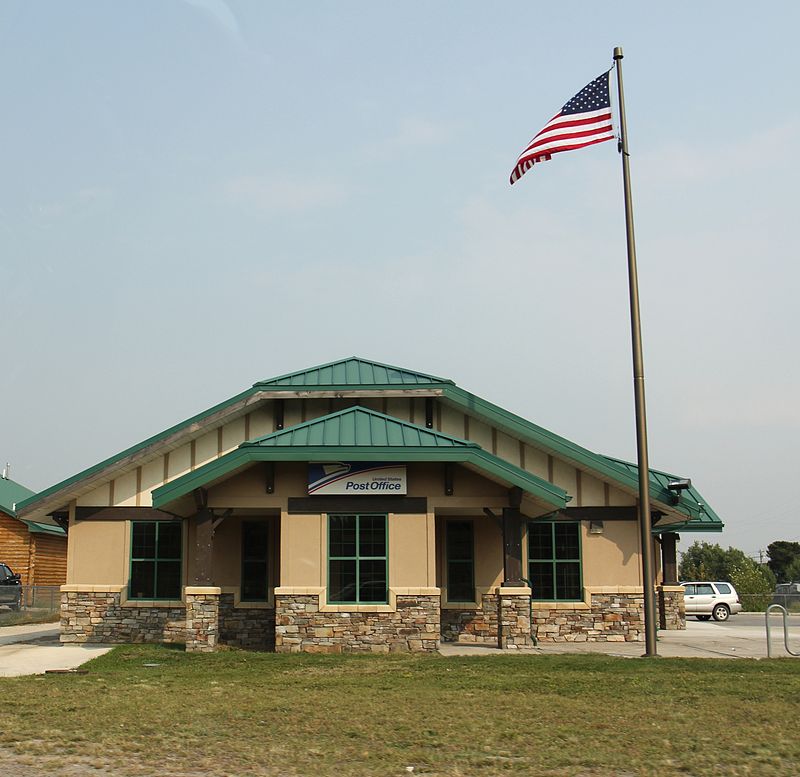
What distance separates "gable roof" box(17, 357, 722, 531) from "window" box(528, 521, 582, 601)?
154 cm

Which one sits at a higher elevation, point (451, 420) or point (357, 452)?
point (451, 420)

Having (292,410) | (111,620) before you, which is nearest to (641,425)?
(292,410)

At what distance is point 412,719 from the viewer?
11.3m

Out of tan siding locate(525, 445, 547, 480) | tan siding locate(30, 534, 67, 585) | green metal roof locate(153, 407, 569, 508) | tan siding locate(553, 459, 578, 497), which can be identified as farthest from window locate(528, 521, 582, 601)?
tan siding locate(30, 534, 67, 585)

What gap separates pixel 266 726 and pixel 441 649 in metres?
9.52

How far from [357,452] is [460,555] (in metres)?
4.94

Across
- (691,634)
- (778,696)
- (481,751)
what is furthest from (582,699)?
(691,634)

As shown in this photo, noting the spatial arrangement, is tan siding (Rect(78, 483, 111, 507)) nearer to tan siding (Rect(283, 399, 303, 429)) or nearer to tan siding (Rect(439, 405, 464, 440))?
tan siding (Rect(283, 399, 303, 429))

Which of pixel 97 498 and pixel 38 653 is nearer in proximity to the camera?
pixel 38 653

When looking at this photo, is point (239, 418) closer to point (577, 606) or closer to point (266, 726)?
point (577, 606)

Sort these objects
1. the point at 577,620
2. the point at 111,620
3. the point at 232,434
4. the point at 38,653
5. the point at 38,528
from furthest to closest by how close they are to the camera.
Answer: the point at 38,528
the point at 232,434
the point at 577,620
the point at 111,620
the point at 38,653

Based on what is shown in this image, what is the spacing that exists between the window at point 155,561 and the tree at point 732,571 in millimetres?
31202

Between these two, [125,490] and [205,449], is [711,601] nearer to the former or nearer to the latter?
[205,449]

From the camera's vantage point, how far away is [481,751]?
9656 millimetres
